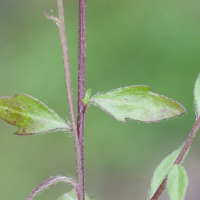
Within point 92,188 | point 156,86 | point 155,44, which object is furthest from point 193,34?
point 92,188

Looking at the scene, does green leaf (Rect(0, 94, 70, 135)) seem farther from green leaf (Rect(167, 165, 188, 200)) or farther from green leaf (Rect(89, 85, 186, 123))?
green leaf (Rect(167, 165, 188, 200))

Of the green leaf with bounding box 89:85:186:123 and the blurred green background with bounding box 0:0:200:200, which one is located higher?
the green leaf with bounding box 89:85:186:123

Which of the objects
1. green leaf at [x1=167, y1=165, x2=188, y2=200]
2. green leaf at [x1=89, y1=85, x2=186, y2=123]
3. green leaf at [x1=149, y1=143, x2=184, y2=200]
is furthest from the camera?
green leaf at [x1=149, y1=143, x2=184, y2=200]

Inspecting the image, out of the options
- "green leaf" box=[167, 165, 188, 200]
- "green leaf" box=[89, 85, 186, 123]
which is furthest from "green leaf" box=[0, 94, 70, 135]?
"green leaf" box=[167, 165, 188, 200]

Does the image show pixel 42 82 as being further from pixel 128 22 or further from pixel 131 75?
pixel 128 22

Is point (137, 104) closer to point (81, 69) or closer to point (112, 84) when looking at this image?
point (81, 69)

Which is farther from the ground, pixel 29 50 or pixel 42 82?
pixel 29 50
